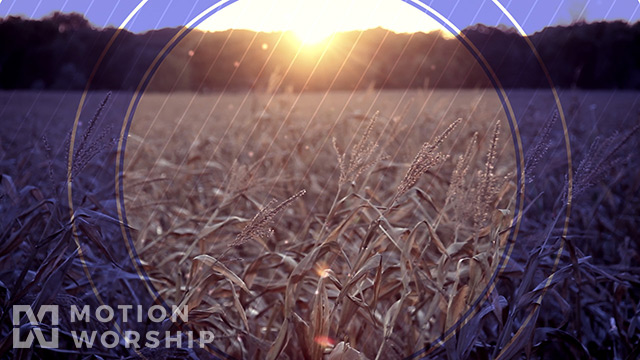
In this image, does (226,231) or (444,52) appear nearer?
(226,231)

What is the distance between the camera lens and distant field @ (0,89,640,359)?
1275 mm

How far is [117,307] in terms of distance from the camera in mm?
1764

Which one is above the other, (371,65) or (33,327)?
(371,65)

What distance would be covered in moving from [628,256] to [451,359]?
1.50 meters

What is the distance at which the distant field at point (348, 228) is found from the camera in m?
1.28

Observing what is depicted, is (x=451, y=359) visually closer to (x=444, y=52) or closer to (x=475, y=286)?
(x=475, y=286)

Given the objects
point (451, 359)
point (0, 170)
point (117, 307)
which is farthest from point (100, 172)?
point (451, 359)

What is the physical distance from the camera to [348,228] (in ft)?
6.09
